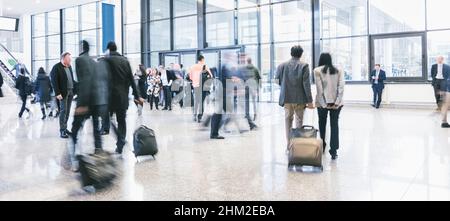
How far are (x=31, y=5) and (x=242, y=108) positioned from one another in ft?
52.6

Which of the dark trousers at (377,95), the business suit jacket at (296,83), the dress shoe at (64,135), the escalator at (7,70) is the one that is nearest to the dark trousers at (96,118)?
the business suit jacket at (296,83)

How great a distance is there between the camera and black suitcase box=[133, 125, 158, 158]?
16.0 feet

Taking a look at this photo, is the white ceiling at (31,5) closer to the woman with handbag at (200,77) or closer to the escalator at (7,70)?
the escalator at (7,70)

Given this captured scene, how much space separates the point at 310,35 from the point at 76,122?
36.3ft

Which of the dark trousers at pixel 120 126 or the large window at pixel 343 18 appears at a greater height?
the large window at pixel 343 18

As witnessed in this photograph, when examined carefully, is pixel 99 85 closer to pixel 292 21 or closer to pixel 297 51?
pixel 297 51

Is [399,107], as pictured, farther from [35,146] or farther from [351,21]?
[35,146]

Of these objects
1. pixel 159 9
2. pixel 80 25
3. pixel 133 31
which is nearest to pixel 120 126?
pixel 159 9

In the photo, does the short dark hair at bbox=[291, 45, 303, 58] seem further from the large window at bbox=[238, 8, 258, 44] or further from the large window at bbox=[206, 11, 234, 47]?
the large window at bbox=[206, 11, 234, 47]

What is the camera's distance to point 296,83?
198 inches

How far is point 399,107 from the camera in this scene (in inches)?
485

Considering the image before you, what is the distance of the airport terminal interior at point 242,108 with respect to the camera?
383 centimetres

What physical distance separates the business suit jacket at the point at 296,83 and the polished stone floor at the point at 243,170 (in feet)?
2.59

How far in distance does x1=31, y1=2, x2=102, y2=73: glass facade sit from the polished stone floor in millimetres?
14438
